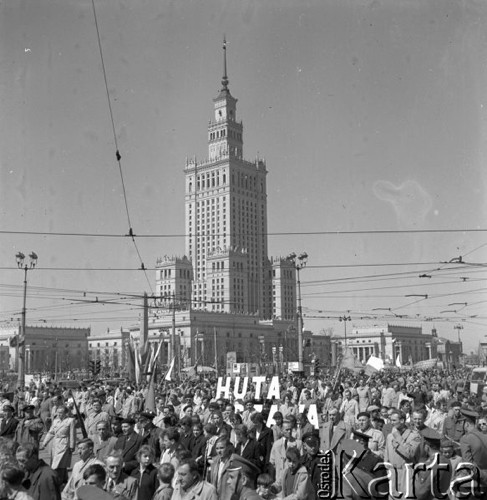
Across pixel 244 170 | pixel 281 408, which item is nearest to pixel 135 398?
pixel 281 408

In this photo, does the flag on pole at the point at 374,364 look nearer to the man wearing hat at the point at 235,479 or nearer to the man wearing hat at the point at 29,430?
the man wearing hat at the point at 29,430

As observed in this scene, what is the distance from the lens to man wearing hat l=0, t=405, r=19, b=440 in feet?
42.0

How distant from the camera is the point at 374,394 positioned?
72.9ft

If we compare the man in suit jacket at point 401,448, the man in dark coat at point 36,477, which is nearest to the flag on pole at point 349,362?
the man in suit jacket at point 401,448

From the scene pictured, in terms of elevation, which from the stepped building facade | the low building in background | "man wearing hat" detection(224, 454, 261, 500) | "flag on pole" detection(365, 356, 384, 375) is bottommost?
"man wearing hat" detection(224, 454, 261, 500)

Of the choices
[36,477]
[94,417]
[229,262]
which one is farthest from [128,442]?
[229,262]

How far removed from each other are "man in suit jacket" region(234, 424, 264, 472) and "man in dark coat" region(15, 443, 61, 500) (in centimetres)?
353

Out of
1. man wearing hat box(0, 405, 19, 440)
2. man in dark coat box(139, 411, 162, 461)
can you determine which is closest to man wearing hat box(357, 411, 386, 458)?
man in dark coat box(139, 411, 162, 461)

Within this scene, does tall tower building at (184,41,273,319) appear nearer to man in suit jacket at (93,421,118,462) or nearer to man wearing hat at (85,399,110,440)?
man wearing hat at (85,399,110,440)

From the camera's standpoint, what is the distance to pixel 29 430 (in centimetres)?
1098

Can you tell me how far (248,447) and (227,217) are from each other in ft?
436

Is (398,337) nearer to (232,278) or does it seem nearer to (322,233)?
(232,278)

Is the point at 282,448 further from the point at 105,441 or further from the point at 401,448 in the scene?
the point at 105,441

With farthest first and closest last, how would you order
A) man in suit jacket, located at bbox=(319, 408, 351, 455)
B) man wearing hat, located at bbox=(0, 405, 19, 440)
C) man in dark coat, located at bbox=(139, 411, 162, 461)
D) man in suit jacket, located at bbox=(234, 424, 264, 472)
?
man wearing hat, located at bbox=(0, 405, 19, 440)
man in suit jacket, located at bbox=(319, 408, 351, 455)
man in dark coat, located at bbox=(139, 411, 162, 461)
man in suit jacket, located at bbox=(234, 424, 264, 472)
